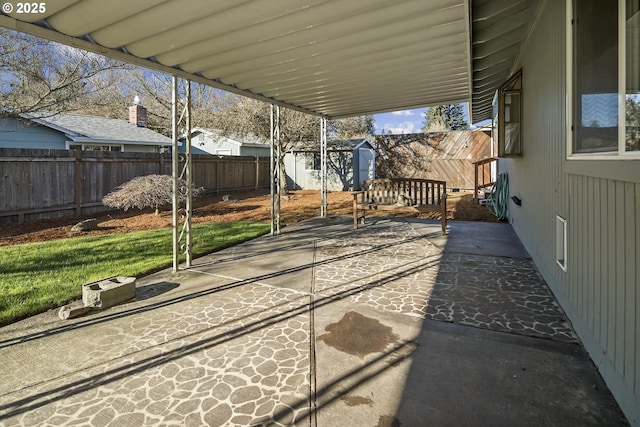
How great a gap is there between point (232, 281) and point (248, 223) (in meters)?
4.54

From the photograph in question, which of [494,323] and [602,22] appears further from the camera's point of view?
[494,323]

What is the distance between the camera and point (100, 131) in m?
14.4

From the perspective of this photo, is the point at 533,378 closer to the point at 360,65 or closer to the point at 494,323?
the point at 494,323

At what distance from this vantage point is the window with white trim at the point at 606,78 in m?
1.90

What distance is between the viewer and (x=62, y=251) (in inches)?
231

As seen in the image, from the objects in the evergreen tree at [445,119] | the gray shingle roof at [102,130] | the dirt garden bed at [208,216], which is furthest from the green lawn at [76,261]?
the evergreen tree at [445,119]

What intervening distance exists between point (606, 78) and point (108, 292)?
14.6ft

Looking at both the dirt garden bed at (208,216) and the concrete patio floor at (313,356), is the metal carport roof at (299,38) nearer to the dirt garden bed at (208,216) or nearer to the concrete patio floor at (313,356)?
the concrete patio floor at (313,356)

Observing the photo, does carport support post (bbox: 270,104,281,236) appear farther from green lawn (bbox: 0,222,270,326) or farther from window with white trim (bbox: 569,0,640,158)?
window with white trim (bbox: 569,0,640,158)

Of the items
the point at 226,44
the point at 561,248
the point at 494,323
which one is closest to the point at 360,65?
the point at 226,44

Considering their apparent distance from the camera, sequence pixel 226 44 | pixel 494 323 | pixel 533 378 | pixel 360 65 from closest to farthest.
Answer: pixel 533 378 < pixel 494 323 < pixel 226 44 < pixel 360 65

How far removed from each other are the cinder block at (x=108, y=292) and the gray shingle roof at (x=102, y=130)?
1148 cm

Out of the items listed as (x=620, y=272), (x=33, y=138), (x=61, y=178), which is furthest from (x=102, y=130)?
(x=620, y=272)

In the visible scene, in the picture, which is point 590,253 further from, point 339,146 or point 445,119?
point 445,119
